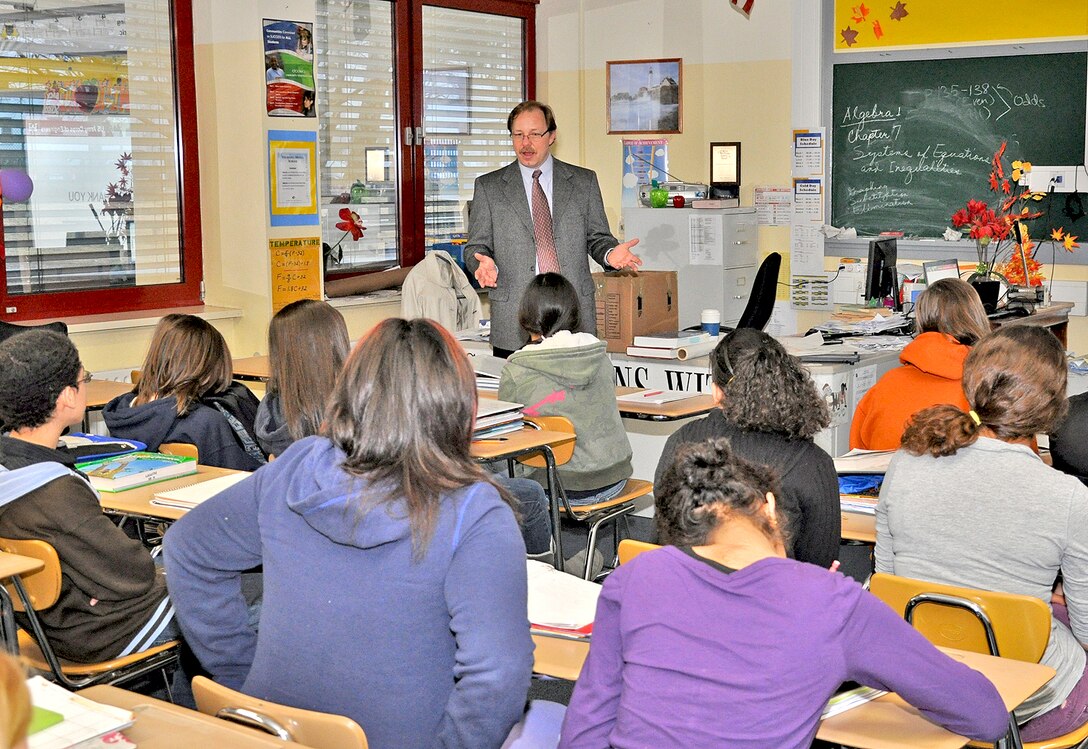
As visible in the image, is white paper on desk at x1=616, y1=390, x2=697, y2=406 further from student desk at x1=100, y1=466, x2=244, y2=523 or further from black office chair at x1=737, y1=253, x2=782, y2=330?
black office chair at x1=737, y1=253, x2=782, y2=330

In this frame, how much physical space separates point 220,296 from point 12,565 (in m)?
4.19

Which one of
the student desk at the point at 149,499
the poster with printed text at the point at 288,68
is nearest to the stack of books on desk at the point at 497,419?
the student desk at the point at 149,499

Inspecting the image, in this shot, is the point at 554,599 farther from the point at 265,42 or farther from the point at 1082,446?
the point at 265,42

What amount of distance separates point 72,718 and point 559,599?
3.18 ft

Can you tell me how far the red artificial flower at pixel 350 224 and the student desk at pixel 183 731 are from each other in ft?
18.3

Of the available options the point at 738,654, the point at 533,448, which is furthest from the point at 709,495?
the point at 533,448

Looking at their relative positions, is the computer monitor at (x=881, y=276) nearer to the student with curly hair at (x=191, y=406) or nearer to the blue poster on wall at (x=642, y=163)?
the blue poster on wall at (x=642, y=163)

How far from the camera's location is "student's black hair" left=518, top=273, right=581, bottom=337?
4.12 metres

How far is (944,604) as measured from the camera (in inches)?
87.8

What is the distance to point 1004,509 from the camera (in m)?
2.32

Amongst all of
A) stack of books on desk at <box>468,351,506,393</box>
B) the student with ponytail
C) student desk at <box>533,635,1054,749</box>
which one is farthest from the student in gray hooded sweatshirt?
student desk at <box>533,635,1054,749</box>

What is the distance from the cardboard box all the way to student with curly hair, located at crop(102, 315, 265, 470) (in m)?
2.01

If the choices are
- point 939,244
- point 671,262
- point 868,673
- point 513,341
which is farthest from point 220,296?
point 868,673

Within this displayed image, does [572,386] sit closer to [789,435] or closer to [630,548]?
[789,435]
